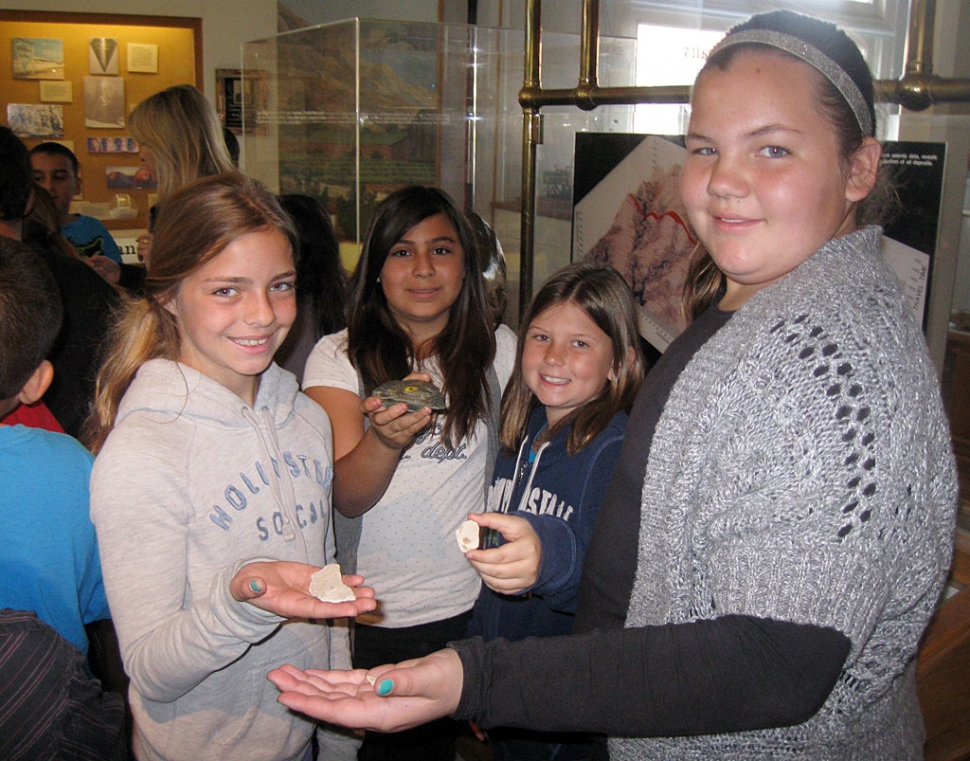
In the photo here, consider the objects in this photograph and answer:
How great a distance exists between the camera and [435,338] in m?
2.06

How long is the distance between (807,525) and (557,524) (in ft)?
2.15

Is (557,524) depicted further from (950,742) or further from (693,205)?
(950,742)

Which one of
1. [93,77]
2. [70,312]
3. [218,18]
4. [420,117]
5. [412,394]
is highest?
[218,18]

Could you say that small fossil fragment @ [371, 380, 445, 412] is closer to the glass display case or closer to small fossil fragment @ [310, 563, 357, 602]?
small fossil fragment @ [310, 563, 357, 602]

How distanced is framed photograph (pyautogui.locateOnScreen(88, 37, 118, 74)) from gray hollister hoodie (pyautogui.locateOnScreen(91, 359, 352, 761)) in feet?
18.7

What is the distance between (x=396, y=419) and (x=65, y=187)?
11.6 ft

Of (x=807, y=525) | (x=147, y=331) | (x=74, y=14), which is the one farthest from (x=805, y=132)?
(x=74, y=14)

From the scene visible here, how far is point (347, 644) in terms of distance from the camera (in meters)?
1.65

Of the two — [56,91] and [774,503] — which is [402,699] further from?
[56,91]

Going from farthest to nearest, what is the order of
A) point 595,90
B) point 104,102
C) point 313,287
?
point 104,102 → point 313,287 → point 595,90

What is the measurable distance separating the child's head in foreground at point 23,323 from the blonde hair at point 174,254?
122mm

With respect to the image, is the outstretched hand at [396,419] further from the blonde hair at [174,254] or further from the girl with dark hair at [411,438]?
the blonde hair at [174,254]

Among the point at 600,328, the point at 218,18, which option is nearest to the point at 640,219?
the point at 600,328

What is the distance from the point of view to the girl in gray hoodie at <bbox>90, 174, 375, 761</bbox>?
1.20 m
